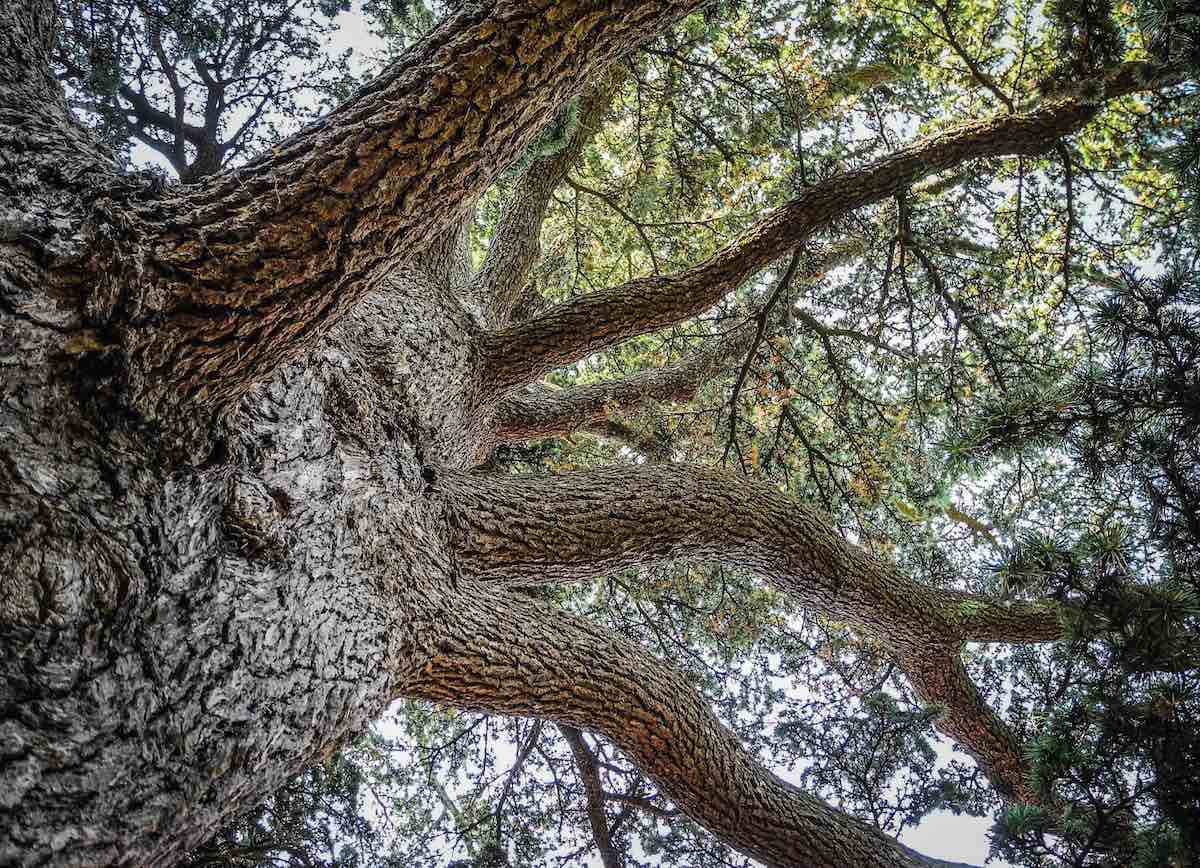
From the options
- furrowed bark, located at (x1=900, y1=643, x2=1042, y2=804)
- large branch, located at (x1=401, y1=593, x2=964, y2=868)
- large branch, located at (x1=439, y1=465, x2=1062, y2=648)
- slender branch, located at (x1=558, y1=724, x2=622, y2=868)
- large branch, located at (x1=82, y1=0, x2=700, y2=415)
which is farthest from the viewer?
slender branch, located at (x1=558, y1=724, x2=622, y2=868)

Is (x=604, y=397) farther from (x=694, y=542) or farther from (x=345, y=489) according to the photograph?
(x=345, y=489)

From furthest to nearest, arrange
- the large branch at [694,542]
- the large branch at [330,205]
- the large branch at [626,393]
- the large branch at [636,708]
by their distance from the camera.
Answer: the large branch at [626,393], the large branch at [694,542], the large branch at [636,708], the large branch at [330,205]

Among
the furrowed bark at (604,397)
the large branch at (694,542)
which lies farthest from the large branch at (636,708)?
the furrowed bark at (604,397)

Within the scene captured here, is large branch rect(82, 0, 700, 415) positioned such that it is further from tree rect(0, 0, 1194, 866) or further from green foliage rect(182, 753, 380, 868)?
green foliage rect(182, 753, 380, 868)

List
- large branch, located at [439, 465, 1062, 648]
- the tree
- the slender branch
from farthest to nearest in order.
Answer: the slender branch
large branch, located at [439, 465, 1062, 648]
the tree

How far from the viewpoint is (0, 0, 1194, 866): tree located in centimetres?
125

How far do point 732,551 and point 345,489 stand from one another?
6.06ft

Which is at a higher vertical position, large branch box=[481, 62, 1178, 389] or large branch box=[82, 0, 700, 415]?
large branch box=[481, 62, 1178, 389]

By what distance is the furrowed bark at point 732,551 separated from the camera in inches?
105

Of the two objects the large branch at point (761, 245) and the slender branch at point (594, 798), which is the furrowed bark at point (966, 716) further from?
the slender branch at point (594, 798)

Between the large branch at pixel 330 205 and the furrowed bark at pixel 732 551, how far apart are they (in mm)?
1175

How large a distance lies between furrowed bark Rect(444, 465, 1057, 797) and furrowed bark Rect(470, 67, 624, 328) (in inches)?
90.4

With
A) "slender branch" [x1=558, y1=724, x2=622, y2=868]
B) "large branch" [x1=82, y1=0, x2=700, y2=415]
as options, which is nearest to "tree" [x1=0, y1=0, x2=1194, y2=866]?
"large branch" [x1=82, y1=0, x2=700, y2=415]

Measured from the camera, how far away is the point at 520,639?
7.77 feet
